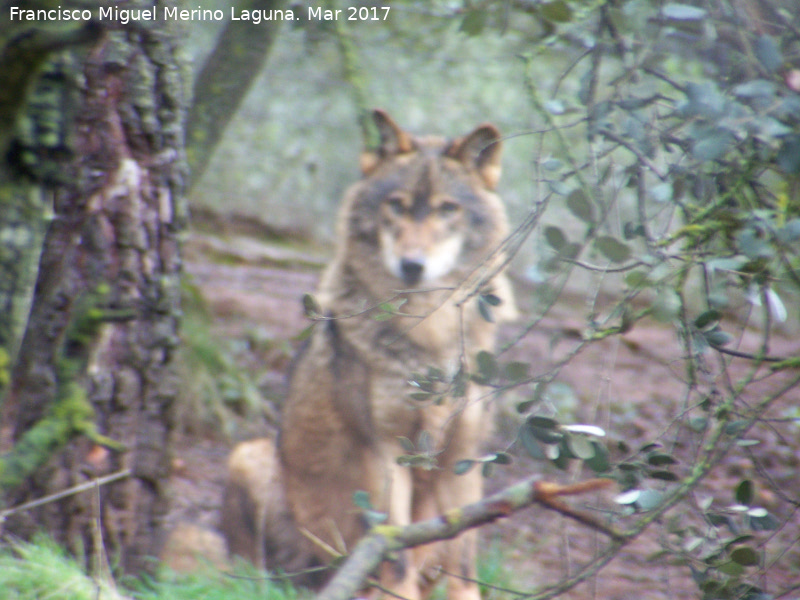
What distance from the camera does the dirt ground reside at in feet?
12.2

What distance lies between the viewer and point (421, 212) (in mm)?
3562

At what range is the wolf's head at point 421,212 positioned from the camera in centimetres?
→ 351

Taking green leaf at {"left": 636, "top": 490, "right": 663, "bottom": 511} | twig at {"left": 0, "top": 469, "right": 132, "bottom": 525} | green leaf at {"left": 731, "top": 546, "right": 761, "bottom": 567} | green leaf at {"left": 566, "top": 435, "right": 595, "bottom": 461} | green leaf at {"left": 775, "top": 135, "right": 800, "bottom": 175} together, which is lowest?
twig at {"left": 0, "top": 469, "right": 132, "bottom": 525}

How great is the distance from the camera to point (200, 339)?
17.9ft

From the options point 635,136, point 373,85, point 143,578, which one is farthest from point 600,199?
point 373,85

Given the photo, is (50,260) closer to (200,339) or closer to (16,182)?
(16,182)

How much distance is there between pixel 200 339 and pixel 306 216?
267 centimetres

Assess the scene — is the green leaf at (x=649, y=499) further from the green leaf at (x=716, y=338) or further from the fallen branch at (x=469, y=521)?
the green leaf at (x=716, y=338)

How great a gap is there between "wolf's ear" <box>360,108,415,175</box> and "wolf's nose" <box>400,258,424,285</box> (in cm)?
65

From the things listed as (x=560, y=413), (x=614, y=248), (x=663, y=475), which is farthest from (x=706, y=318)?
(x=560, y=413)

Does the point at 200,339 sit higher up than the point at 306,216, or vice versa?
the point at 306,216

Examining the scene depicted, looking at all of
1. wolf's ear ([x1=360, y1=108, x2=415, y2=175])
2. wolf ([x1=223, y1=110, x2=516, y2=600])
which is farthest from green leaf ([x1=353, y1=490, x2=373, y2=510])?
wolf's ear ([x1=360, y1=108, x2=415, y2=175])

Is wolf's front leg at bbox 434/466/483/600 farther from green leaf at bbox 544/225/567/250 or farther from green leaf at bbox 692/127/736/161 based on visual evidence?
green leaf at bbox 692/127/736/161

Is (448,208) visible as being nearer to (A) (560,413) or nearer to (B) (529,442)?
(A) (560,413)
